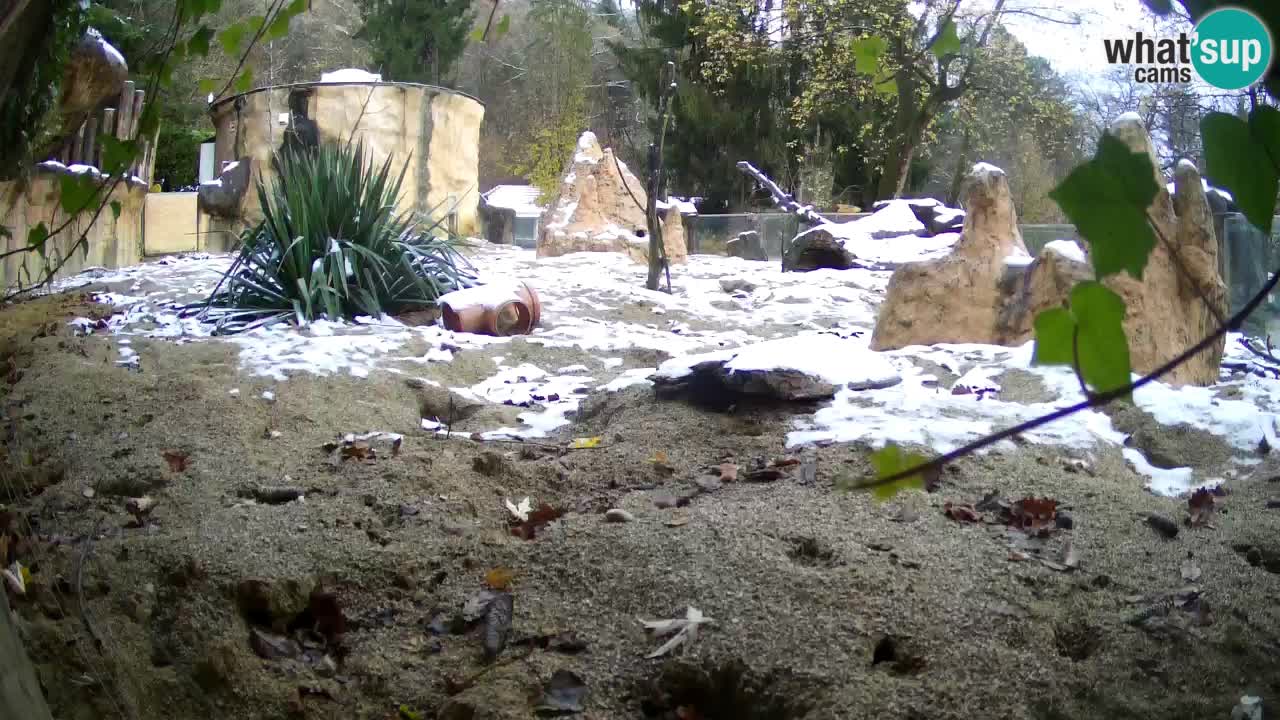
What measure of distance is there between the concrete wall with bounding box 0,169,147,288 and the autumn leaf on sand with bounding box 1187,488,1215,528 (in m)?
5.02

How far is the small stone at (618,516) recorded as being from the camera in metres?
2.45

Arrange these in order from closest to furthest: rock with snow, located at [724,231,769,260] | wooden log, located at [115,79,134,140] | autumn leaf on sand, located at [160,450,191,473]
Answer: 1. autumn leaf on sand, located at [160,450,191,473]
2. wooden log, located at [115,79,134,140]
3. rock with snow, located at [724,231,769,260]

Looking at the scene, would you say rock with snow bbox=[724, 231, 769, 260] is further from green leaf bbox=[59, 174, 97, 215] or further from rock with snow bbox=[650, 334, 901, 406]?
green leaf bbox=[59, 174, 97, 215]

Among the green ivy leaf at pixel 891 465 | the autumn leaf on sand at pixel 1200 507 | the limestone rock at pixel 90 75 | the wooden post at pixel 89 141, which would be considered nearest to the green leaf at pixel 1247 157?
the green ivy leaf at pixel 891 465

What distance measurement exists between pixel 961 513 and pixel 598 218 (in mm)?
10027

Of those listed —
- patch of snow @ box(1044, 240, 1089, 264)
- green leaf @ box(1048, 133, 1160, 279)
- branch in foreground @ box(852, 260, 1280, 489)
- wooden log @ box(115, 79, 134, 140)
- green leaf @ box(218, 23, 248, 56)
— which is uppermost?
wooden log @ box(115, 79, 134, 140)

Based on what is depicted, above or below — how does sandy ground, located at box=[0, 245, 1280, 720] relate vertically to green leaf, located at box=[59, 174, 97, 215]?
below

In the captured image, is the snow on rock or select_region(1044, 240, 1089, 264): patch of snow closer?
select_region(1044, 240, 1089, 264): patch of snow

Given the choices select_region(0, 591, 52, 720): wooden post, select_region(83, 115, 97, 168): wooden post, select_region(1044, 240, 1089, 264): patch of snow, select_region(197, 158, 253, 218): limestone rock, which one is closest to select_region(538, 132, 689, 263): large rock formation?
select_region(197, 158, 253, 218): limestone rock

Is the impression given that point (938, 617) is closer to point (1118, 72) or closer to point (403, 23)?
point (1118, 72)

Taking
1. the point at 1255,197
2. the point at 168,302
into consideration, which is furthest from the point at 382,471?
the point at 168,302

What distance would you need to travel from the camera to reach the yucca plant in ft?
17.7

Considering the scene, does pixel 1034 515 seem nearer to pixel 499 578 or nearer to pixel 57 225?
pixel 499 578

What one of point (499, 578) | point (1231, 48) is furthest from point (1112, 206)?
point (499, 578)
